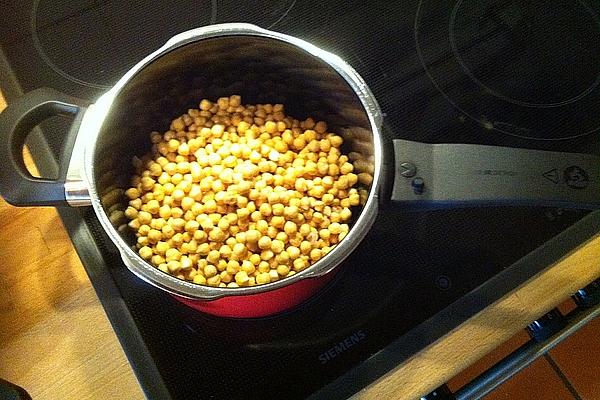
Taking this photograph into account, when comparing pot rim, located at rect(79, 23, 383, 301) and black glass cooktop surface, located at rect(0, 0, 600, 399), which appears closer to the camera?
pot rim, located at rect(79, 23, 383, 301)

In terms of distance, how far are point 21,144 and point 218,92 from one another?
21 cm

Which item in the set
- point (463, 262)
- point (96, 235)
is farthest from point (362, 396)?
point (96, 235)

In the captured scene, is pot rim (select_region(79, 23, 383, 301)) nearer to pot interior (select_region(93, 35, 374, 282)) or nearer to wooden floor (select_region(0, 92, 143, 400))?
pot interior (select_region(93, 35, 374, 282))

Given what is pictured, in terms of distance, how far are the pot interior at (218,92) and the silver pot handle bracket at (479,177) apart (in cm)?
6

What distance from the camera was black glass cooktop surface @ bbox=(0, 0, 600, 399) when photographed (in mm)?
678

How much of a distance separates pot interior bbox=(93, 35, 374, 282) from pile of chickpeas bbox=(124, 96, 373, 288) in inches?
0.7

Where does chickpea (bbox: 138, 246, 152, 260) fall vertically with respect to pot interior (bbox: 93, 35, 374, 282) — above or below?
below

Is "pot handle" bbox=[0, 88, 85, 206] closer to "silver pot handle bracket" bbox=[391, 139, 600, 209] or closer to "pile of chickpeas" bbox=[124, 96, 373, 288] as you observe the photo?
"pile of chickpeas" bbox=[124, 96, 373, 288]

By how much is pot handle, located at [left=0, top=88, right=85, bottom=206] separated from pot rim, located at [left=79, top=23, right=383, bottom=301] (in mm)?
29

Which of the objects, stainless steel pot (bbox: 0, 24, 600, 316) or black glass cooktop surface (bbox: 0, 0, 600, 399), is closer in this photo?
stainless steel pot (bbox: 0, 24, 600, 316)

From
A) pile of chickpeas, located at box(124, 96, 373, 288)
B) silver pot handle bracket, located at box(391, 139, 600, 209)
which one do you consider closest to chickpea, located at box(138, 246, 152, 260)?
pile of chickpeas, located at box(124, 96, 373, 288)

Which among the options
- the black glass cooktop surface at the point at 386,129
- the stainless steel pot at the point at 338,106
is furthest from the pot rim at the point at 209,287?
the black glass cooktop surface at the point at 386,129

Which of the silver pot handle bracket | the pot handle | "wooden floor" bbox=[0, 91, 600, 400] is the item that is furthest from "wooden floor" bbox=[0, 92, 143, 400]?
the silver pot handle bracket

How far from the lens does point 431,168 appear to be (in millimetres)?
600
